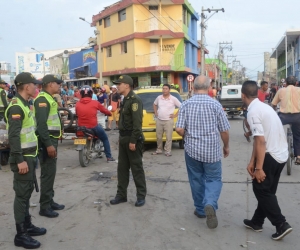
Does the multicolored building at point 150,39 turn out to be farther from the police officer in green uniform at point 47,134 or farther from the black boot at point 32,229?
the black boot at point 32,229

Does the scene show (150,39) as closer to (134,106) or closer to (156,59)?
(156,59)

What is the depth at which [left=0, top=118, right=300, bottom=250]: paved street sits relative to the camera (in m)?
4.54

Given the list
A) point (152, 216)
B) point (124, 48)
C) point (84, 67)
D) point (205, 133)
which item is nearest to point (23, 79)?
point (205, 133)

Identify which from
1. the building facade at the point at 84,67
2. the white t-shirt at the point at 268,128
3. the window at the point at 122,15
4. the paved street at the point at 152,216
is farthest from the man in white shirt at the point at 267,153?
the building facade at the point at 84,67

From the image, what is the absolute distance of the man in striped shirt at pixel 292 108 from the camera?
7922mm

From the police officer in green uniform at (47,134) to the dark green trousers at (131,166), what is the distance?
1012mm

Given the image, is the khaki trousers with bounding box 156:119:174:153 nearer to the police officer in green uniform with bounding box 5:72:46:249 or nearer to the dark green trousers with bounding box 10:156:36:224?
the police officer in green uniform with bounding box 5:72:46:249

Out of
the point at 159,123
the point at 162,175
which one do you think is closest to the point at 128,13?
the point at 159,123

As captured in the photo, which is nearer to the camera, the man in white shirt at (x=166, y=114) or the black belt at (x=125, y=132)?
the black belt at (x=125, y=132)

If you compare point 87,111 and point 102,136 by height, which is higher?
point 87,111

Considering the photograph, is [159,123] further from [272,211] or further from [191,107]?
[272,211]

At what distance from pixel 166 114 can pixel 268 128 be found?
19.3 ft

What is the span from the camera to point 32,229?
4.79 metres

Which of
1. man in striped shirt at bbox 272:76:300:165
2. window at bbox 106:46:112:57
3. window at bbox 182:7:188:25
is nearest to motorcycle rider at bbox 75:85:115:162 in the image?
man in striped shirt at bbox 272:76:300:165
